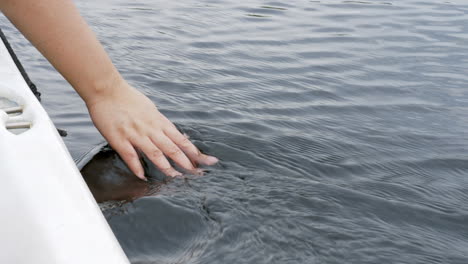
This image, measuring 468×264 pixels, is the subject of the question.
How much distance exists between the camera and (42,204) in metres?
1.27

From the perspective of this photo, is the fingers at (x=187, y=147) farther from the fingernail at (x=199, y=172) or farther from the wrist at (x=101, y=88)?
the wrist at (x=101, y=88)

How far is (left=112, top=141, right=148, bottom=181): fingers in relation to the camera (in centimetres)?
238

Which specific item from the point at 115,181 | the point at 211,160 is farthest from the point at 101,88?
the point at 211,160

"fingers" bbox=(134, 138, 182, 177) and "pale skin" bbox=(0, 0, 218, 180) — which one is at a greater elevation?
"pale skin" bbox=(0, 0, 218, 180)

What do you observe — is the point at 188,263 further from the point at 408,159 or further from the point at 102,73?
the point at 408,159

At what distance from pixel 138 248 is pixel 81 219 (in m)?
0.85

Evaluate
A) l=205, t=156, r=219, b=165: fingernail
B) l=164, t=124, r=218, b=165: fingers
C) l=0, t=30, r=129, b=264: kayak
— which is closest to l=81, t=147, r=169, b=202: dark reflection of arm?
l=164, t=124, r=218, b=165: fingers

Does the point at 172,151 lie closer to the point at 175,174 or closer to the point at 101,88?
the point at 175,174

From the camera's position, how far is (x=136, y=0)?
23.1 feet

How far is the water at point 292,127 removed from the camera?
2.26m


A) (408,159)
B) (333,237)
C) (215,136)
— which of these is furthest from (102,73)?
(408,159)

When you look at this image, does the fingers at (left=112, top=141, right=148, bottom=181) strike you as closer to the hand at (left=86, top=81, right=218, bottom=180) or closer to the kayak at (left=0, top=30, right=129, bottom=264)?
the hand at (left=86, top=81, right=218, bottom=180)

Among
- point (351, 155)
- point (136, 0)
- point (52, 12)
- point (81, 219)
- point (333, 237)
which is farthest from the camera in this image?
point (136, 0)

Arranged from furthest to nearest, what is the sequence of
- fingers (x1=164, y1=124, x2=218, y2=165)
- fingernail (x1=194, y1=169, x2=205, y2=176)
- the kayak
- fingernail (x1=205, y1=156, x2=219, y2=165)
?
1. fingernail (x1=205, y1=156, x2=219, y2=165)
2. fingernail (x1=194, y1=169, x2=205, y2=176)
3. fingers (x1=164, y1=124, x2=218, y2=165)
4. the kayak
